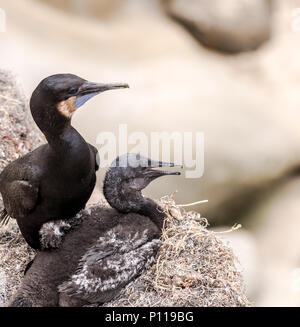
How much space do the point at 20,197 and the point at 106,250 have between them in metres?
0.21

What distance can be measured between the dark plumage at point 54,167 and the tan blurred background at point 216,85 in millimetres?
878

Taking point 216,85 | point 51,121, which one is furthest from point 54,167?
point 216,85

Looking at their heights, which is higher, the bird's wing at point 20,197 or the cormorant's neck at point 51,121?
the cormorant's neck at point 51,121

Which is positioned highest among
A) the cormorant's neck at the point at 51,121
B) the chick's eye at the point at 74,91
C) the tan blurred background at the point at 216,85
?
the chick's eye at the point at 74,91

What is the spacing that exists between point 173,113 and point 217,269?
1.30 m

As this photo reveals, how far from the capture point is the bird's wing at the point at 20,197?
123 centimetres

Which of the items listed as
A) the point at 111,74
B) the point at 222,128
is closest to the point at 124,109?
the point at 111,74

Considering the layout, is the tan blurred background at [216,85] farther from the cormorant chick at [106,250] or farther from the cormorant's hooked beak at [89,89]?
the cormorant's hooked beak at [89,89]

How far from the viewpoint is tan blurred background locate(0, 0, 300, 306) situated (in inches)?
92.9

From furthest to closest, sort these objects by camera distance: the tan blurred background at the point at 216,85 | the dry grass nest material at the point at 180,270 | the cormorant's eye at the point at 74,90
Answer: the tan blurred background at the point at 216,85 < the dry grass nest material at the point at 180,270 < the cormorant's eye at the point at 74,90

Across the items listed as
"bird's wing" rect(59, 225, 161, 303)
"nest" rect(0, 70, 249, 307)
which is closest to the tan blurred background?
"nest" rect(0, 70, 249, 307)

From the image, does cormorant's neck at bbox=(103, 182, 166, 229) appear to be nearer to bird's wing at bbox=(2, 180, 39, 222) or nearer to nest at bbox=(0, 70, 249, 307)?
nest at bbox=(0, 70, 249, 307)

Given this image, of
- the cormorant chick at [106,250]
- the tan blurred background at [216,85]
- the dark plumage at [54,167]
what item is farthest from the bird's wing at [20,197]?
the tan blurred background at [216,85]

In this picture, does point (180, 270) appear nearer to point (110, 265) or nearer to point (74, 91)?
point (110, 265)
